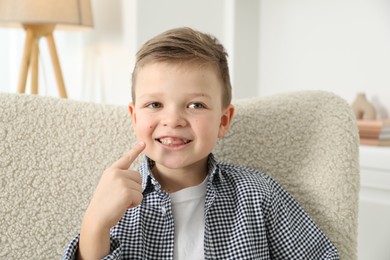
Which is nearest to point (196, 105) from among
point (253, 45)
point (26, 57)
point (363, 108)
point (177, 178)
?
point (177, 178)

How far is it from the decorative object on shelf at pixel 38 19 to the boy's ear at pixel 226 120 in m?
1.32

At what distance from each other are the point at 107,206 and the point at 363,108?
58.9 inches

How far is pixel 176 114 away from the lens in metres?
1.00

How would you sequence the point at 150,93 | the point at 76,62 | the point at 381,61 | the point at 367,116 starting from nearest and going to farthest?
1. the point at 150,93
2. the point at 367,116
3. the point at 381,61
4. the point at 76,62

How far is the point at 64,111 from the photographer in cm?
120

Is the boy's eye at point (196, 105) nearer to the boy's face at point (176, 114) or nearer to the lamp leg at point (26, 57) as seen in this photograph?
the boy's face at point (176, 114)

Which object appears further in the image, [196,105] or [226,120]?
[226,120]

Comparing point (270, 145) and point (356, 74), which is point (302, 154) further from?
point (356, 74)

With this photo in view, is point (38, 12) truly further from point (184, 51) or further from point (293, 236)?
point (293, 236)

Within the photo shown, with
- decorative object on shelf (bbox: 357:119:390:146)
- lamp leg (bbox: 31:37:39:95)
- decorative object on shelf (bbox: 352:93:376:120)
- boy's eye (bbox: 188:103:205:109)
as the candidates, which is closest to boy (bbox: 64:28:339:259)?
boy's eye (bbox: 188:103:205:109)

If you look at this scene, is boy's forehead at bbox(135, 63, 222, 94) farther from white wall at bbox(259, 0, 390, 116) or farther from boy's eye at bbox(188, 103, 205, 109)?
white wall at bbox(259, 0, 390, 116)

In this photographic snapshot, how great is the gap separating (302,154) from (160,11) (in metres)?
1.45

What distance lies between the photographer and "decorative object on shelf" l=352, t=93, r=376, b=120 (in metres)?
2.24

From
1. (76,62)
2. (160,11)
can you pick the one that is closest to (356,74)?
(160,11)
